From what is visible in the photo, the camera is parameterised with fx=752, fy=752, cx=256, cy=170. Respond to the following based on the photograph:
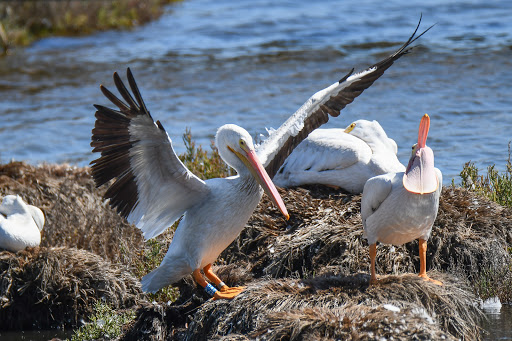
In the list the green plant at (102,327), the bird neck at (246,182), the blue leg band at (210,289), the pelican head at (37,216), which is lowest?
the green plant at (102,327)

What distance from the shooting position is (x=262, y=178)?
4.97m

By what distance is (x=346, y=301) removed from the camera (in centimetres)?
466

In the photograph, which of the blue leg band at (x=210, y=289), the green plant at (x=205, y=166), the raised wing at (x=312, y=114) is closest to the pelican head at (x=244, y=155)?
the raised wing at (x=312, y=114)

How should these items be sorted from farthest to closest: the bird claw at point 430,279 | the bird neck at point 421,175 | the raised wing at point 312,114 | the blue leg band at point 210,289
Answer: the raised wing at point 312,114 < the blue leg band at point 210,289 < the bird claw at point 430,279 < the bird neck at point 421,175

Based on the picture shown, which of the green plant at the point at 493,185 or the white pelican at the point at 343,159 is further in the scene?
the green plant at the point at 493,185

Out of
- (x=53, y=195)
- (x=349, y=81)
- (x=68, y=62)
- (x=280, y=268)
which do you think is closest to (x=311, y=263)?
(x=280, y=268)

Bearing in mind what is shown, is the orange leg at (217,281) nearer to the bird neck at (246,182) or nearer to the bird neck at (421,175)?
the bird neck at (246,182)

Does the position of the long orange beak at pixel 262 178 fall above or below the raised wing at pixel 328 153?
above

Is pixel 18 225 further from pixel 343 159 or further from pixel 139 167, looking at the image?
pixel 343 159

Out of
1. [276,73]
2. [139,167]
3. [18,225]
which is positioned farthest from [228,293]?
[276,73]

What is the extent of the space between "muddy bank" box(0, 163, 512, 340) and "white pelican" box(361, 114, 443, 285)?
31cm

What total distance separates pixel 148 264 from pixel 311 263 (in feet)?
5.02

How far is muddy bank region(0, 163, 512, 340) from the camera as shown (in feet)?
14.6

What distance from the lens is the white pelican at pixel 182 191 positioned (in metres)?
4.68
